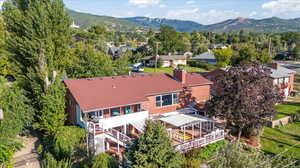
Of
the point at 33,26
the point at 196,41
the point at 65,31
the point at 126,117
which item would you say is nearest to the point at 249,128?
the point at 126,117

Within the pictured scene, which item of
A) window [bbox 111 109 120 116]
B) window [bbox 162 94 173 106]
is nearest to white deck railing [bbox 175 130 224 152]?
window [bbox 162 94 173 106]

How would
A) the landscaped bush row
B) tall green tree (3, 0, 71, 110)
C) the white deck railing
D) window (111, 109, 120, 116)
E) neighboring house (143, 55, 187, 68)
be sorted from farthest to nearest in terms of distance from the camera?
1. neighboring house (143, 55, 187, 68)
2. window (111, 109, 120, 116)
3. tall green tree (3, 0, 71, 110)
4. the white deck railing
5. the landscaped bush row

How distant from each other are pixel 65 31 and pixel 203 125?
17.7 metres

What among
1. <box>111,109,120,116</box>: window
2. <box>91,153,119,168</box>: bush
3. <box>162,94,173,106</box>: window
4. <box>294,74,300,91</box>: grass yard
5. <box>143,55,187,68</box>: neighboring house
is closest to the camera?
<box>91,153,119,168</box>: bush

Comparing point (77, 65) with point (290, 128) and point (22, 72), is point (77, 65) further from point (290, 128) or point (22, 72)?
point (290, 128)

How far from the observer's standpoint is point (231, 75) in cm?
2123

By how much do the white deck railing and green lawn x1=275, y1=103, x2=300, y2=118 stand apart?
13.5m

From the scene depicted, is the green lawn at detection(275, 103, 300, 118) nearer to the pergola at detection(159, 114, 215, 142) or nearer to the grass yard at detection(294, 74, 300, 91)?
the grass yard at detection(294, 74, 300, 91)

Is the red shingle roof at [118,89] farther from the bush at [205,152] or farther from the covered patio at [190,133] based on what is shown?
the bush at [205,152]

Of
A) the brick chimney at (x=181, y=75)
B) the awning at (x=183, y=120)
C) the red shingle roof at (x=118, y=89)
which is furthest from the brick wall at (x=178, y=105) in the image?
the awning at (x=183, y=120)

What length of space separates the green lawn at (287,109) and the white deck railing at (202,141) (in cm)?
1350

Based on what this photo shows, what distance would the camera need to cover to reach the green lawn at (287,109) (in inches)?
1251

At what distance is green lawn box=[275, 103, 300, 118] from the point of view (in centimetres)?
3178

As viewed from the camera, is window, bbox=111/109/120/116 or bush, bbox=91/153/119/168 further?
window, bbox=111/109/120/116
